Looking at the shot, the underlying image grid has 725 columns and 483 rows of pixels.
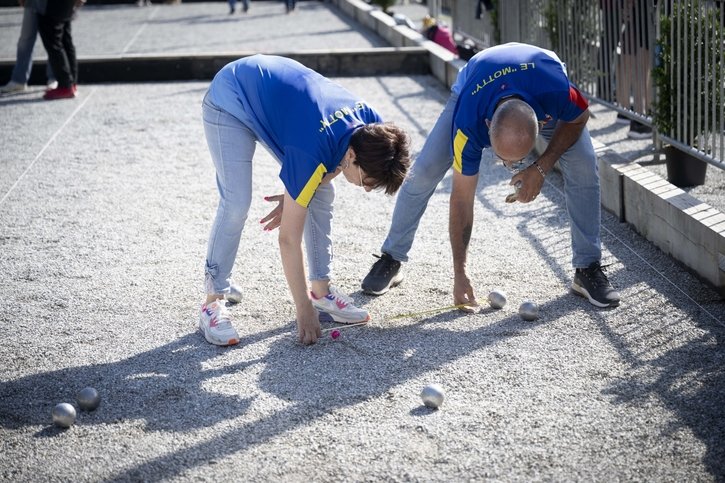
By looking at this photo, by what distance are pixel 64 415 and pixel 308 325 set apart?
1.31m

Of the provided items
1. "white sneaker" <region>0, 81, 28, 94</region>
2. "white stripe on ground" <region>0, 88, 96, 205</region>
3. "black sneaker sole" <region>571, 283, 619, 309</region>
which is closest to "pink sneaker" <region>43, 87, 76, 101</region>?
"white stripe on ground" <region>0, 88, 96, 205</region>

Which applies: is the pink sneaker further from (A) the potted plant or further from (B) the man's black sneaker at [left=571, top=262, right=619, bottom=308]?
(B) the man's black sneaker at [left=571, top=262, right=619, bottom=308]

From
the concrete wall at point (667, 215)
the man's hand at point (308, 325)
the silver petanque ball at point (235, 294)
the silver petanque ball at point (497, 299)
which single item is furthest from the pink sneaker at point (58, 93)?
the silver petanque ball at point (497, 299)

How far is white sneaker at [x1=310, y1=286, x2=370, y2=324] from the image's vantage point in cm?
529

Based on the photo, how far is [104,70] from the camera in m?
13.4

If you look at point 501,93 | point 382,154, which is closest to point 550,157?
point 501,93

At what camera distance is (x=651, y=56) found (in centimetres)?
766

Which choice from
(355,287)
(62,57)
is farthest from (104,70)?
(355,287)

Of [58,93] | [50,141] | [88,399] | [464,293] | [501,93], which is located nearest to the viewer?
[88,399]

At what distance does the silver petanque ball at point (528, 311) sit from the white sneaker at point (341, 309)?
0.85 metres

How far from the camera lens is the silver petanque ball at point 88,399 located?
4355 mm

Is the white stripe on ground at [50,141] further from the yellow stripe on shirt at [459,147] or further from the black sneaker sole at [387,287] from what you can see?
the yellow stripe on shirt at [459,147]

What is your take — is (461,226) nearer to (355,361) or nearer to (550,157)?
(550,157)

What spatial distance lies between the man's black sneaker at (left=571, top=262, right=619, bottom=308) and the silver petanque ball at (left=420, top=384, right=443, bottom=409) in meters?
1.47
